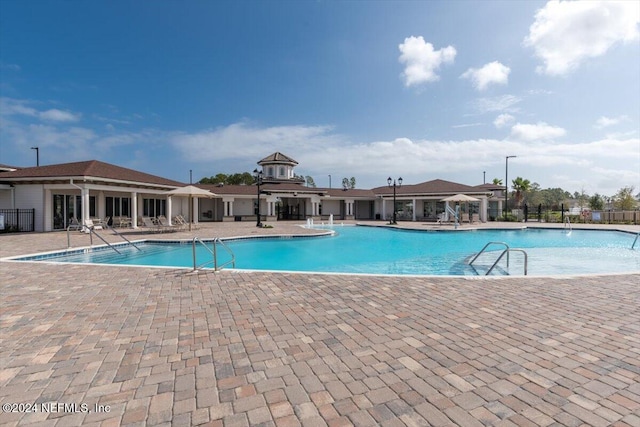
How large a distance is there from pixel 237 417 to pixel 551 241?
68.8 feet

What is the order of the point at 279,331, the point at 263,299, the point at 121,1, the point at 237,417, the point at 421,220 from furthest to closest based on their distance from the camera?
the point at 421,220 → the point at 121,1 → the point at 263,299 → the point at 279,331 → the point at 237,417

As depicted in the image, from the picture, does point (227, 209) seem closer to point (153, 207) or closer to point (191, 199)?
point (153, 207)

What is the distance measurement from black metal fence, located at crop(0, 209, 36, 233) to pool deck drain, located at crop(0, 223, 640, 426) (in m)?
16.0

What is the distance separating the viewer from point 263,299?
4.96m

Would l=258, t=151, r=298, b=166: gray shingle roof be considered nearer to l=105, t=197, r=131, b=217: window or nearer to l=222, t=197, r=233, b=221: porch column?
l=222, t=197, r=233, b=221: porch column

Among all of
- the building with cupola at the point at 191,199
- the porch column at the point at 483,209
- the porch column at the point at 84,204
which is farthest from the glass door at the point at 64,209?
the porch column at the point at 483,209

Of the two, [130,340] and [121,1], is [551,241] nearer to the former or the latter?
[130,340]

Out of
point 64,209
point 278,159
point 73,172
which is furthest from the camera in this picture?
point 278,159

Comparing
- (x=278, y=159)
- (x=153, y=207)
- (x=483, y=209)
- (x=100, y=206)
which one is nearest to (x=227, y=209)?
(x=153, y=207)

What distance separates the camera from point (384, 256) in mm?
12875

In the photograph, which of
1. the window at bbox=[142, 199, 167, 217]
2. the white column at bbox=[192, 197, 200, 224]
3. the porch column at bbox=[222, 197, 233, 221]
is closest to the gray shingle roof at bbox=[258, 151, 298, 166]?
the porch column at bbox=[222, 197, 233, 221]

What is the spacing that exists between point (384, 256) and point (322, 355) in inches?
399

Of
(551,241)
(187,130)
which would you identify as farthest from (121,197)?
(551,241)

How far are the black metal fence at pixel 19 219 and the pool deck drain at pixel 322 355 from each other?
16.0 m
